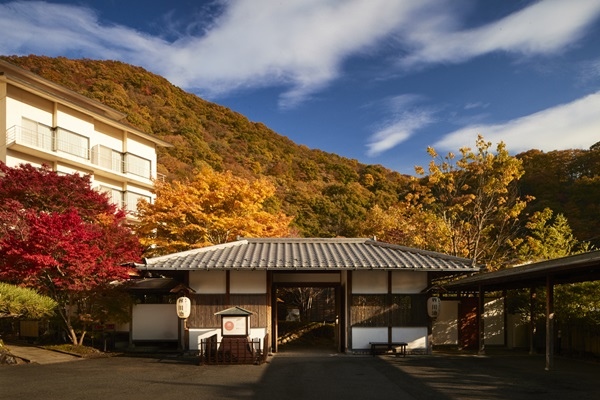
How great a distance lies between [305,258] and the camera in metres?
16.7

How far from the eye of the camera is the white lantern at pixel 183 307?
15922 mm

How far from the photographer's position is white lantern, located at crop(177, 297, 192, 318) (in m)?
15.9

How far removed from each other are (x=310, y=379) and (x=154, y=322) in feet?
28.1

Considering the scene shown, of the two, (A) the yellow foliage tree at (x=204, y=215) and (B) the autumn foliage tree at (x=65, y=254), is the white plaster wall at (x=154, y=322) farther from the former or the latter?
(A) the yellow foliage tree at (x=204, y=215)

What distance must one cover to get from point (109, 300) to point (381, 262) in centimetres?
893

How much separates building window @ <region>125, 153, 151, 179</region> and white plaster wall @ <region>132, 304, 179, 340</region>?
15.9m

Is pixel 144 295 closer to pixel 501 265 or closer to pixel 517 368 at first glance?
pixel 517 368

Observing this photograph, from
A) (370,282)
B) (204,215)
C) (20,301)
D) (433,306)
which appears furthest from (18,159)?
(433,306)

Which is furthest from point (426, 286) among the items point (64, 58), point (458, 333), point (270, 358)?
point (64, 58)

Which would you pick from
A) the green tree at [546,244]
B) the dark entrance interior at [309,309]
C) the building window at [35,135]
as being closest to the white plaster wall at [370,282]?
the dark entrance interior at [309,309]

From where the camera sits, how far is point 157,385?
10.8 m

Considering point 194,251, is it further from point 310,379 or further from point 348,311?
point 310,379

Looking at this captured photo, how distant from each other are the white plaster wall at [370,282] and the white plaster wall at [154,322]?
21.1 ft

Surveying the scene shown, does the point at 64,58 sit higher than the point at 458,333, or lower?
higher
